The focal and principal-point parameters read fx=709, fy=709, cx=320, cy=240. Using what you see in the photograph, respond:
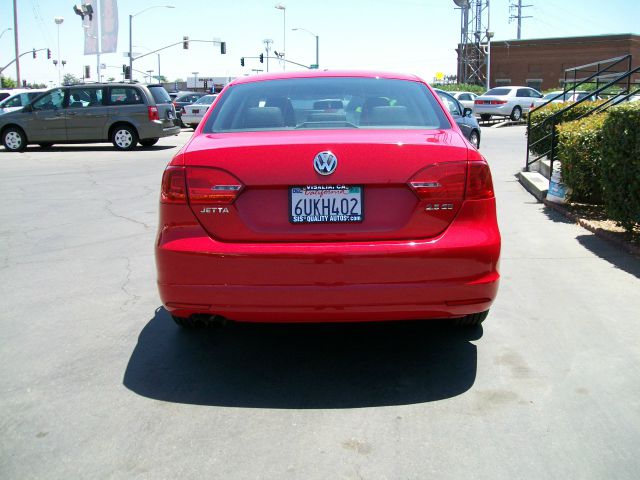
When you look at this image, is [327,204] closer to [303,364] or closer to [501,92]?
[303,364]

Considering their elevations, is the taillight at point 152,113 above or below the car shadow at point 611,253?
→ above

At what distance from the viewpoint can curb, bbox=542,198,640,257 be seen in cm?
683

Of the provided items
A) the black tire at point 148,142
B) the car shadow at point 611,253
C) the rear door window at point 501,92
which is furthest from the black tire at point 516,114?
the car shadow at point 611,253

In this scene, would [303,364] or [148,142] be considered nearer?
[303,364]

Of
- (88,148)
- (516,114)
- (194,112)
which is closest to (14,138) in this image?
(88,148)

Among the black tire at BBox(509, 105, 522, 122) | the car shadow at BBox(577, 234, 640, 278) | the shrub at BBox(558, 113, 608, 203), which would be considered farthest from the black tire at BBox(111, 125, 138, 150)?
the black tire at BBox(509, 105, 522, 122)

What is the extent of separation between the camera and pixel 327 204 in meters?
3.64

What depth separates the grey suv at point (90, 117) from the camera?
66.6 feet

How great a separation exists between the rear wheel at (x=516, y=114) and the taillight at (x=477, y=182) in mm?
31877

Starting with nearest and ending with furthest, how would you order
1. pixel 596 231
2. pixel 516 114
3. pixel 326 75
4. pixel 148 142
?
pixel 326 75, pixel 596 231, pixel 148 142, pixel 516 114

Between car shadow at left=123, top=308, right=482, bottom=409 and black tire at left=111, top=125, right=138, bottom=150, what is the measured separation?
1649cm

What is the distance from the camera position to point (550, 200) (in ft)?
32.1

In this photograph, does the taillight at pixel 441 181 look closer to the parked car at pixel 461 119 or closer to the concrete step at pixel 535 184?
the concrete step at pixel 535 184

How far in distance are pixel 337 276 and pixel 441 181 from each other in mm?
741
